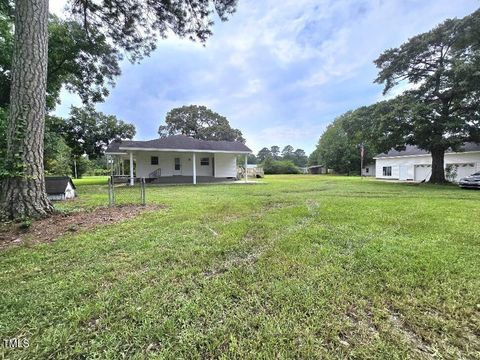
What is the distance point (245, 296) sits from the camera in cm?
236

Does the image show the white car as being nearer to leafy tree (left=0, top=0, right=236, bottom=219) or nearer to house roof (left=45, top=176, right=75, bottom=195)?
leafy tree (left=0, top=0, right=236, bottom=219)

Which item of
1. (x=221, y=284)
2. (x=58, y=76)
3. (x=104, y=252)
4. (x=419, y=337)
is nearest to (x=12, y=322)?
(x=104, y=252)

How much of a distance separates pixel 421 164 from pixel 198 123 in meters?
33.6

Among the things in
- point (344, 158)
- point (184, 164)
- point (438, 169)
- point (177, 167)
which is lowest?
point (438, 169)

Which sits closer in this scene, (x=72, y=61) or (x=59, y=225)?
(x=59, y=225)

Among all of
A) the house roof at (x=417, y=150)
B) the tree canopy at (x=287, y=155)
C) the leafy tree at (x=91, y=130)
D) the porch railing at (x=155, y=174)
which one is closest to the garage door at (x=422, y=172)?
the house roof at (x=417, y=150)

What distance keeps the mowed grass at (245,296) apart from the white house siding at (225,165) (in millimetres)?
16865

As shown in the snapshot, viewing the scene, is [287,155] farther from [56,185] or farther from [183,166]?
[56,185]

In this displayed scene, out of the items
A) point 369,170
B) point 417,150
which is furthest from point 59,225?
point 369,170

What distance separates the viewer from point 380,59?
17.2 metres

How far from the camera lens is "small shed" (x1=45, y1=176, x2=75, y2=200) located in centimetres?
945

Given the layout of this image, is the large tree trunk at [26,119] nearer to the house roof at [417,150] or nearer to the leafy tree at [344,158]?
the house roof at [417,150]

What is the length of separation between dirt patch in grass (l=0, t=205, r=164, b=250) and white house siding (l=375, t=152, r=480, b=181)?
25422 mm

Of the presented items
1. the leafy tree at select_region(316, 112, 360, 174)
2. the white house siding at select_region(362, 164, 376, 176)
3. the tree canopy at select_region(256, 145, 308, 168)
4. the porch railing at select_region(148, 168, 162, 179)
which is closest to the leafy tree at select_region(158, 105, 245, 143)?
the leafy tree at select_region(316, 112, 360, 174)
